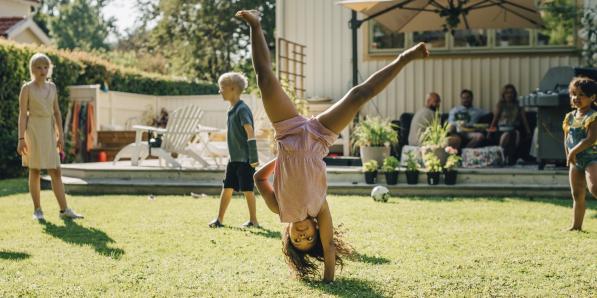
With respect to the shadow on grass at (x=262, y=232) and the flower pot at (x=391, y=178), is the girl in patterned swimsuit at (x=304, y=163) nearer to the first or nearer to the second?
the shadow on grass at (x=262, y=232)

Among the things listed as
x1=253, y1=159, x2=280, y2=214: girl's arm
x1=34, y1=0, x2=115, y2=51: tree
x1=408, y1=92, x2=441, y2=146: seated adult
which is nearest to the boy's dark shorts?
x1=253, y1=159, x2=280, y2=214: girl's arm

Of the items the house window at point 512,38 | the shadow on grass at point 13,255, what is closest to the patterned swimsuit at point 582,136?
the shadow on grass at point 13,255

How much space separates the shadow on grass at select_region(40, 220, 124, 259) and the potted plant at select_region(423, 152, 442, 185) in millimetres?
4497

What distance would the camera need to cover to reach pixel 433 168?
8.84 meters

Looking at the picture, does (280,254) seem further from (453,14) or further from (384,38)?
(384,38)

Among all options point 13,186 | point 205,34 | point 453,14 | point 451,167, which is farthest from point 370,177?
point 205,34

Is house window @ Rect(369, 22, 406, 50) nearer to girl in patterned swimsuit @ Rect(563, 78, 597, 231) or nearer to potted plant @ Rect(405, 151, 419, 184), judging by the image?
potted plant @ Rect(405, 151, 419, 184)

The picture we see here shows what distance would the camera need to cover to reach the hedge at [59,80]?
1239 cm

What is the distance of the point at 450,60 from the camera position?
12125mm

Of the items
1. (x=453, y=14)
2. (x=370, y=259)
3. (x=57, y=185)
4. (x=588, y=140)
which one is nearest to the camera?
(x=370, y=259)

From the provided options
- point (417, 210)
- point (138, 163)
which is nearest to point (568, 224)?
point (417, 210)

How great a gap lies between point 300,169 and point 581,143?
113 inches

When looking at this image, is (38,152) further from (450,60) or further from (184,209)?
(450,60)

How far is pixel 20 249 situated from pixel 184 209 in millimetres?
2649
